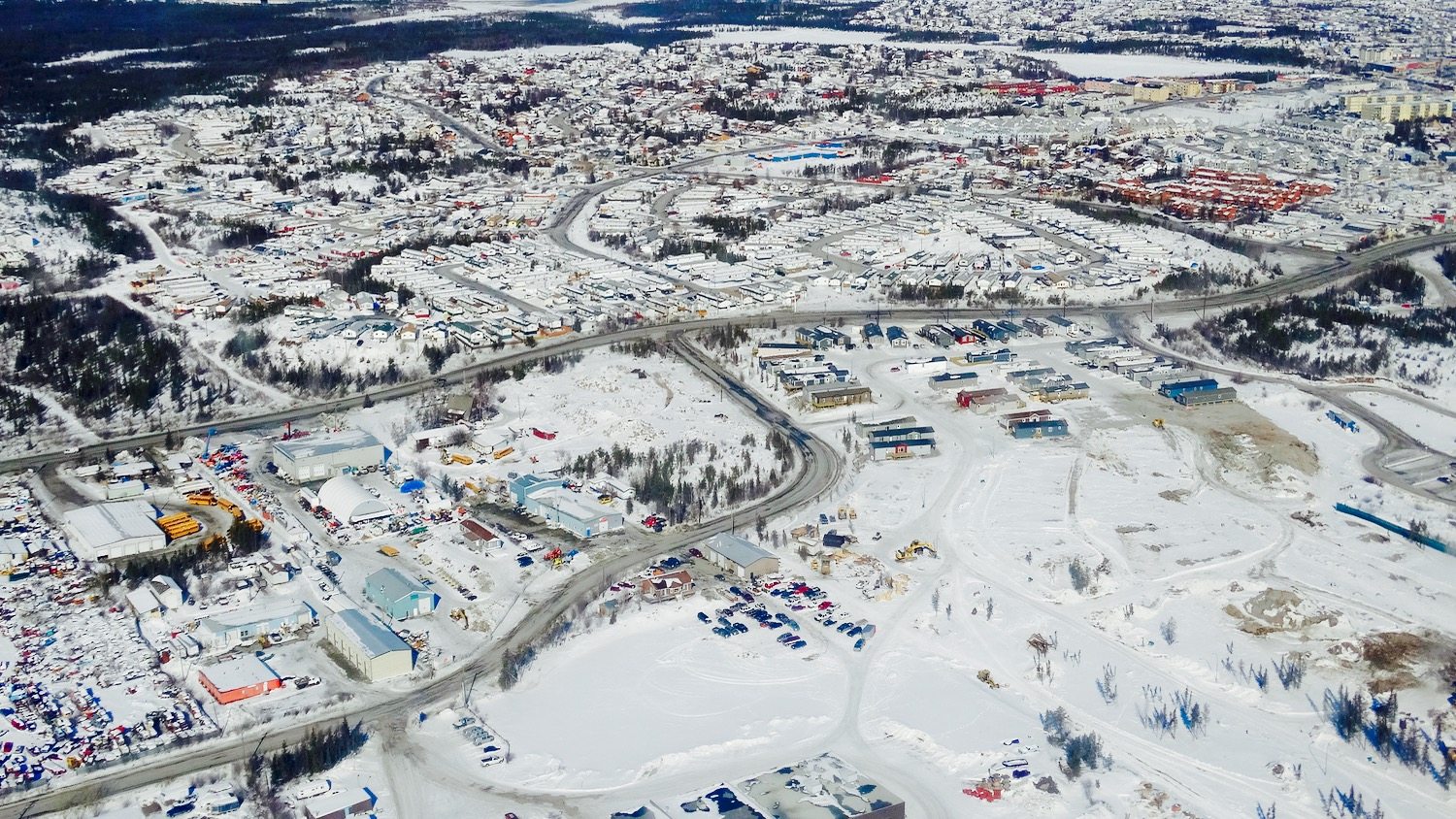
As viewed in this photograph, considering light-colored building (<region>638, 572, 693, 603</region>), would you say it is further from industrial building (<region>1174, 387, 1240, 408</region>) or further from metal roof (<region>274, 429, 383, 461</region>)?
industrial building (<region>1174, 387, 1240, 408</region>)

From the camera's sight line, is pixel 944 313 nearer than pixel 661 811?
No

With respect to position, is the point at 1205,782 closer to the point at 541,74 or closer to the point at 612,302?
the point at 612,302

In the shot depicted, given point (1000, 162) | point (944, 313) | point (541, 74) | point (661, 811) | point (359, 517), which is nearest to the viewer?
point (661, 811)

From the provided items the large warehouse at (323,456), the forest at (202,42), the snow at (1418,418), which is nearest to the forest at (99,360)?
the large warehouse at (323,456)

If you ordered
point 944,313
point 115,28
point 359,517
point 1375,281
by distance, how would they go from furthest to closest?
1. point 115,28
2. point 1375,281
3. point 944,313
4. point 359,517

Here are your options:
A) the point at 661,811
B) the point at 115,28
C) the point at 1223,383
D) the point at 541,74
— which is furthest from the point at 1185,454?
the point at 115,28

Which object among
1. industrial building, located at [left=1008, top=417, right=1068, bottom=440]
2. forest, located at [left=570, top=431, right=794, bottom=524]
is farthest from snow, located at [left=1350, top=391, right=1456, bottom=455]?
forest, located at [left=570, top=431, right=794, bottom=524]

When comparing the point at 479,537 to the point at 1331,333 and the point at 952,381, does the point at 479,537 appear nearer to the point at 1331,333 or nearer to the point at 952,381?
the point at 952,381
